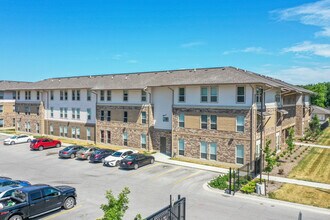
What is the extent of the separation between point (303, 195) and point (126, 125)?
24622 millimetres

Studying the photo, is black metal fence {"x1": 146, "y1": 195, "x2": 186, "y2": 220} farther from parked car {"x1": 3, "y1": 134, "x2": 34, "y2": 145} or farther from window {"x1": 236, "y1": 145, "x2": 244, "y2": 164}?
parked car {"x1": 3, "y1": 134, "x2": 34, "y2": 145}

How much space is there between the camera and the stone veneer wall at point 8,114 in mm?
62000

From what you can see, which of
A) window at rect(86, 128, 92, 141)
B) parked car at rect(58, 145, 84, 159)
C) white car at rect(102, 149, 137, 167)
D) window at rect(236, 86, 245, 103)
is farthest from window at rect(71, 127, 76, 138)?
window at rect(236, 86, 245, 103)

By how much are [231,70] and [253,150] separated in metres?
9.83

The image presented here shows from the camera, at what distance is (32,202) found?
16.2 meters

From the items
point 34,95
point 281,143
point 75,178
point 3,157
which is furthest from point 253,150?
point 34,95

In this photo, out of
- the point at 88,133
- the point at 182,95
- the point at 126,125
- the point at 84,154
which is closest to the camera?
the point at 84,154

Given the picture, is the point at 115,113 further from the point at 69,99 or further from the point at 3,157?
the point at 3,157

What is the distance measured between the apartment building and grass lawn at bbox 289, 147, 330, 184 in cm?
395

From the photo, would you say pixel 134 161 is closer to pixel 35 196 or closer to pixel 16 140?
pixel 35 196

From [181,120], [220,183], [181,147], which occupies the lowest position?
[220,183]

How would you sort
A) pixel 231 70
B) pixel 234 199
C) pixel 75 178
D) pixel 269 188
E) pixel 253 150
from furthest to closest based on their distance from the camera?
pixel 231 70 → pixel 253 150 → pixel 75 178 → pixel 269 188 → pixel 234 199

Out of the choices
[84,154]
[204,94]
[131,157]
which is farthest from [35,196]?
[204,94]

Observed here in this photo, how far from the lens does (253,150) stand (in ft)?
94.7
